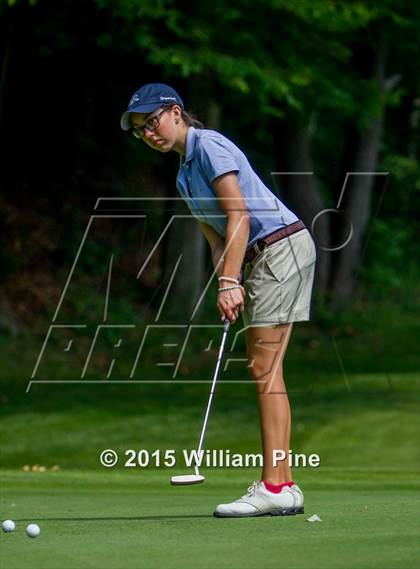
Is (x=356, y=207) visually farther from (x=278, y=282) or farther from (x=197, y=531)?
(x=197, y=531)

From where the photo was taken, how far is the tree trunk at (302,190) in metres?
22.2

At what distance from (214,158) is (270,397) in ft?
3.61

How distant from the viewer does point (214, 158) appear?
622 centimetres

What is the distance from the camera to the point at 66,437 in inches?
526

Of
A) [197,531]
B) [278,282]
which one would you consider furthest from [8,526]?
[278,282]

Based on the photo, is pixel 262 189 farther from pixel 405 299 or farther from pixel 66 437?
pixel 405 299

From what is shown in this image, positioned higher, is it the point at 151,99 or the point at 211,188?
the point at 151,99

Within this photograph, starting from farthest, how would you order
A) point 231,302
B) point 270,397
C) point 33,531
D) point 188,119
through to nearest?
1. point 188,119
2. point 270,397
3. point 231,302
4. point 33,531

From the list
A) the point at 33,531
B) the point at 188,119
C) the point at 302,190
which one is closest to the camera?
the point at 33,531

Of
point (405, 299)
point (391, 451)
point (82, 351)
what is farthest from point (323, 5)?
point (405, 299)

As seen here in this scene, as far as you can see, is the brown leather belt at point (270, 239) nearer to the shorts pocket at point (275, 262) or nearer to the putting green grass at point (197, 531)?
the shorts pocket at point (275, 262)

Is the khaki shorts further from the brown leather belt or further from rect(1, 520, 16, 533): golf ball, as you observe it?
rect(1, 520, 16, 533): golf ball

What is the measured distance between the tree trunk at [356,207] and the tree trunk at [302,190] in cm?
53

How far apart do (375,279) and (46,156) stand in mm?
6822
